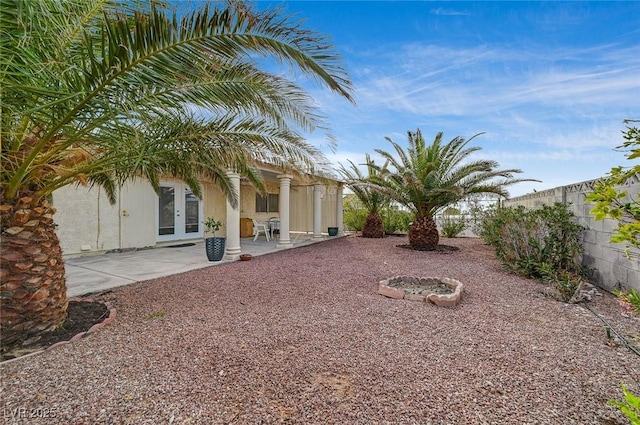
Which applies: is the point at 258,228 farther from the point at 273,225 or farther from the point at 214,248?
the point at 214,248

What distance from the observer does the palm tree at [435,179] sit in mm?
9438

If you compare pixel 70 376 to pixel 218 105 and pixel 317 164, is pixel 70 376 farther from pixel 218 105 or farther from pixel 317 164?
pixel 317 164

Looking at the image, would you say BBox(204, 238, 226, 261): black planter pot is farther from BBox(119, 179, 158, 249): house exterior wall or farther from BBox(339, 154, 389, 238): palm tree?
BBox(339, 154, 389, 238): palm tree

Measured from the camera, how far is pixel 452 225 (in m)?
14.0

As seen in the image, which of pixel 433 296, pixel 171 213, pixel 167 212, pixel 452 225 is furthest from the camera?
pixel 452 225

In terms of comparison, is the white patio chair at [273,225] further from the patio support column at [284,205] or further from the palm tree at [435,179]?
the palm tree at [435,179]

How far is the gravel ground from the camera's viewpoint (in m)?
2.17

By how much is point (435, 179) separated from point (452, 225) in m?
5.50

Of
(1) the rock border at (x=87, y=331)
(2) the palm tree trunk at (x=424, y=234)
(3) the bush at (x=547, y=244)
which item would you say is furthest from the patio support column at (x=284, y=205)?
(3) the bush at (x=547, y=244)

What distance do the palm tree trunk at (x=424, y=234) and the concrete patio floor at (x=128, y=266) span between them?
15.9 feet

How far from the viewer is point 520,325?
379 cm

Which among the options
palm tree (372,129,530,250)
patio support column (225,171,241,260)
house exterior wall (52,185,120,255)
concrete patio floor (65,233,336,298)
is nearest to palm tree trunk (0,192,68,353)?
concrete patio floor (65,233,336,298)

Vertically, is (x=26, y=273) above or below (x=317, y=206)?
below

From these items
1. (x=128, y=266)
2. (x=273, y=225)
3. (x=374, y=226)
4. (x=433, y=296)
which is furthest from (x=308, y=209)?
(x=433, y=296)
